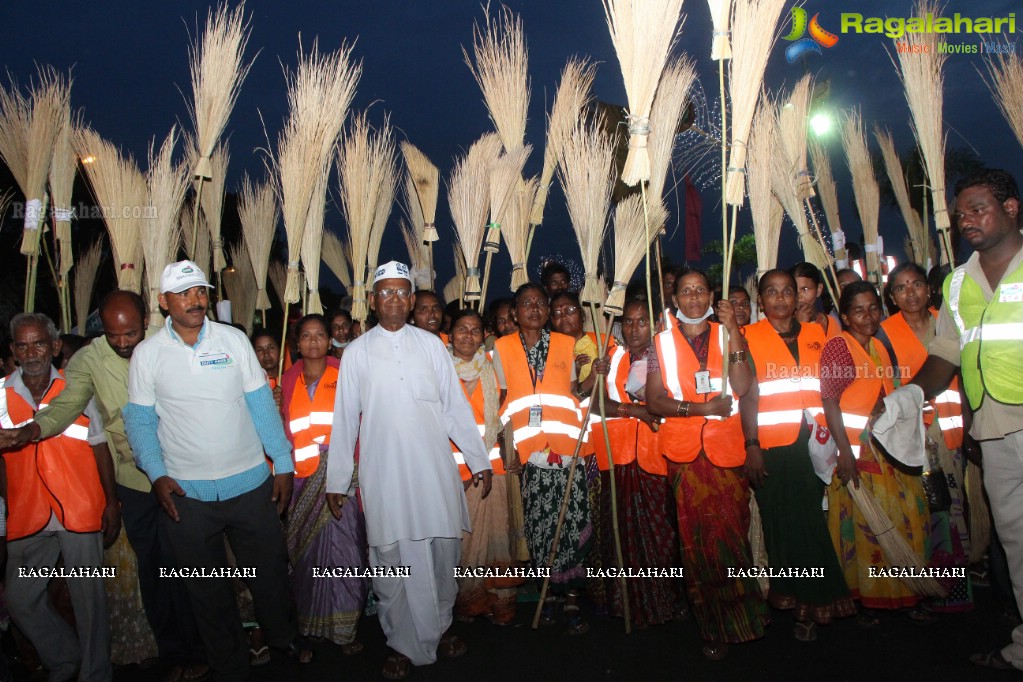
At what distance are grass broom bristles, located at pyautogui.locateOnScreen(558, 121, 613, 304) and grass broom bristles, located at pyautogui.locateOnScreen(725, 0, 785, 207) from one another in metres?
0.89

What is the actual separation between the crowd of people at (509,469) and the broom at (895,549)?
0.03 m

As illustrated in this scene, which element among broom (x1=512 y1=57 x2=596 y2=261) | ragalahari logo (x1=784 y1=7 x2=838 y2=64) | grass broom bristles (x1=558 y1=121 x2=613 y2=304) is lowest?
grass broom bristles (x1=558 y1=121 x2=613 y2=304)

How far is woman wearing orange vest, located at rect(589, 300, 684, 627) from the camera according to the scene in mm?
4152

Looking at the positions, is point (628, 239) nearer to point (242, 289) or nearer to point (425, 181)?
point (425, 181)

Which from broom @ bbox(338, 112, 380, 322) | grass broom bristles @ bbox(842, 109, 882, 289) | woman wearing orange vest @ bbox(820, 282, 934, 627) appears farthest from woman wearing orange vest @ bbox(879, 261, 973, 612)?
broom @ bbox(338, 112, 380, 322)

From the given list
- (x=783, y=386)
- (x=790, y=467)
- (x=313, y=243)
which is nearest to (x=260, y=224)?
(x=313, y=243)

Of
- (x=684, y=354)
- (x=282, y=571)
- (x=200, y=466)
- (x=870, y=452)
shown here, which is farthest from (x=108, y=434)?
(x=870, y=452)

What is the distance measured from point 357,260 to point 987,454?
14.3 feet

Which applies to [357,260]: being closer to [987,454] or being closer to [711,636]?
[711,636]

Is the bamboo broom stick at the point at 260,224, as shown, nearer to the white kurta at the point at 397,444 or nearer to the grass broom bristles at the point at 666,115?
the white kurta at the point at 397,444

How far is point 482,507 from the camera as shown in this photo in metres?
4.48

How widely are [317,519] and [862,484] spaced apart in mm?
3129

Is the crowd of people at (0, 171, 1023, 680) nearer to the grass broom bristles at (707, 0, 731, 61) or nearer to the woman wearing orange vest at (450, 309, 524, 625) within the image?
the woman wearing orange vest at (450, 309, 524, 625)

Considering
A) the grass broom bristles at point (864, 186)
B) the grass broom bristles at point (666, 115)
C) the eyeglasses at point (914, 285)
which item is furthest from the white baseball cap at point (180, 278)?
the grass broom bristles at point (864, 186)
